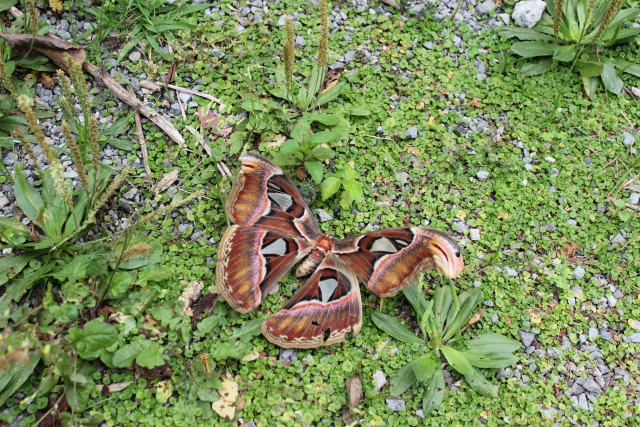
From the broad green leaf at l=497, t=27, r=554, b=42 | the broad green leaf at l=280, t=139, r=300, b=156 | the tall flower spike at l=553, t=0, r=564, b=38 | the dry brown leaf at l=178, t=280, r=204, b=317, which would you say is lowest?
the dry brown leaf at l=178, t=280, r=204, b=317

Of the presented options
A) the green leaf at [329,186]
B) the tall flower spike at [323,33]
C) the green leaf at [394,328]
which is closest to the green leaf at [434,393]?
the green leaf at [394,328]

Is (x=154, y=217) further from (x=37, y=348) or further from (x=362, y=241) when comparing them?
(x=362, y=241)

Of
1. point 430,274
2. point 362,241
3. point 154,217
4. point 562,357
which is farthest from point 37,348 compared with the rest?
point 562,357

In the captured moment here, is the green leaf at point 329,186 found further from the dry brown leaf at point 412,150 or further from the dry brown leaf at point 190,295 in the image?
the dry brown leaf at point 190,295

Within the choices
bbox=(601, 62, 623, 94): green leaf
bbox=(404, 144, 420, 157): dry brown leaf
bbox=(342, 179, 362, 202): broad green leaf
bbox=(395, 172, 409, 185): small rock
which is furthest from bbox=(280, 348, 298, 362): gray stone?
bbox=(601, 62, 623, 94): green leaf

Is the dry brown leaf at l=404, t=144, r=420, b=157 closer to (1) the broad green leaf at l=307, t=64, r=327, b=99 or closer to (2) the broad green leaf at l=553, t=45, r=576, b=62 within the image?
(1) the broad green leaf at l=307, t=64, r=327, b=99

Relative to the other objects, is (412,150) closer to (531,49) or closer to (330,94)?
(330,94)
